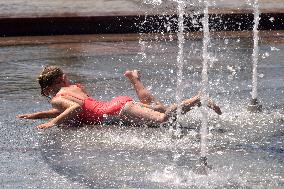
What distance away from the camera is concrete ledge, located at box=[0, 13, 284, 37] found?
443 inches

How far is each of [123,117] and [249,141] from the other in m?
1.09

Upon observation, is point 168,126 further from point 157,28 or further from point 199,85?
point 157,28

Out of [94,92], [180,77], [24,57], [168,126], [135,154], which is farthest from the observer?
[24,57]

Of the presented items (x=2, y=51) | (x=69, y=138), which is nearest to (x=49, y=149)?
(x=69, y=138)

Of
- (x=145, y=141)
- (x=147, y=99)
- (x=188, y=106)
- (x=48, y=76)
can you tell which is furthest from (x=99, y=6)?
(x=145, y=141)

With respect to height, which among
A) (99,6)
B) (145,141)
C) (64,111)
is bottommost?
(145,141)

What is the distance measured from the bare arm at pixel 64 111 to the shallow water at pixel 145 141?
7cm

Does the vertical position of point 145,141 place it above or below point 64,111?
below

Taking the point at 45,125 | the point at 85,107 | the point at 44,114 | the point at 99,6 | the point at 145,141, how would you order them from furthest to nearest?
the point at 99,6 < the point at 44,114 < the point at 85,107 < the point at 45,125 < the point at 145,141

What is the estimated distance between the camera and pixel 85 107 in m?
5.72

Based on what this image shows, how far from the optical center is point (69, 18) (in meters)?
11.4

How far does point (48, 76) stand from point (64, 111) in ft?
1.02

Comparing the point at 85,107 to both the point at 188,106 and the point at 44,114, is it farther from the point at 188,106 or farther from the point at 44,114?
the point at 188,106

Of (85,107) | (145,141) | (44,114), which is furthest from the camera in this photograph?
(44,114)
